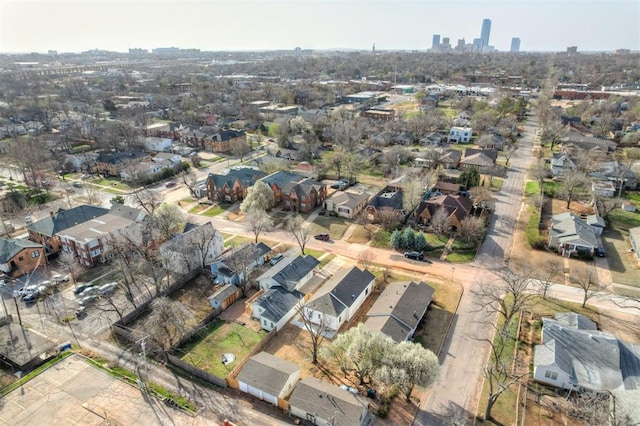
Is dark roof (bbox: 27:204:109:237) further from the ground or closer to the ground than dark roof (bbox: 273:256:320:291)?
further from the ground

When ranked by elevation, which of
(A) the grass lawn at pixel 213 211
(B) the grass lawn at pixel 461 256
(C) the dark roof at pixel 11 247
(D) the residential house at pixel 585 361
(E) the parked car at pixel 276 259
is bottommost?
(B) the grass lawn at pixel 461 256

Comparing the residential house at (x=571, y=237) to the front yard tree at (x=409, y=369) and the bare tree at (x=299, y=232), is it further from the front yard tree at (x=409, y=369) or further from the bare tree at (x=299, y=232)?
the front yard tree at (x=409, y=369)

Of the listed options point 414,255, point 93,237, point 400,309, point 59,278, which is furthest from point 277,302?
point 59,278

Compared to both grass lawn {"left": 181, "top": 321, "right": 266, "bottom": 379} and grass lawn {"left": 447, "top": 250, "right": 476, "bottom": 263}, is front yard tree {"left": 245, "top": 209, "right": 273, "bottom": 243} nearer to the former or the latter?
grass lawn {"left": 181, "top": 321, "right": 266, "bottom": 379}

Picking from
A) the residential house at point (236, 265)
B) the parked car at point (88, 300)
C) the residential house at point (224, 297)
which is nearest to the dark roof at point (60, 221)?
the parked car at point (88, 300)

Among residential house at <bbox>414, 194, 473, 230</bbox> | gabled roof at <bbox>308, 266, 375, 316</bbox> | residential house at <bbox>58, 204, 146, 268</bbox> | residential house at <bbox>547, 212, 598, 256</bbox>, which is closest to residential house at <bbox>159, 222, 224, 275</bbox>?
residential house at <bbox>58, 204, 146, 268</bbox>

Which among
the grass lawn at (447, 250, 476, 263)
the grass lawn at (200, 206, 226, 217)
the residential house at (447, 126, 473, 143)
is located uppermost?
the residential house at (447, 126, 473, 143)
